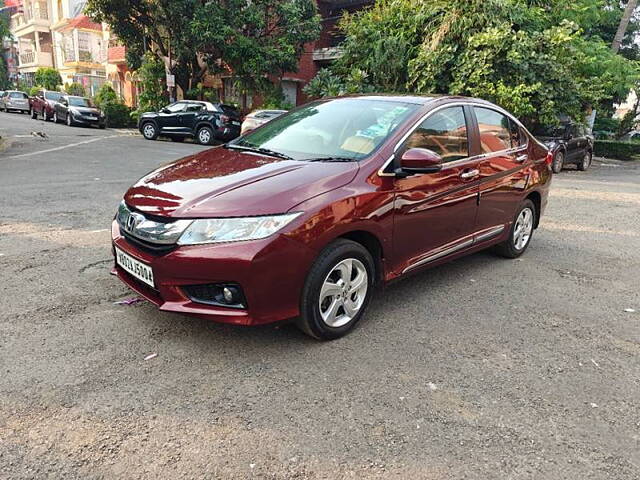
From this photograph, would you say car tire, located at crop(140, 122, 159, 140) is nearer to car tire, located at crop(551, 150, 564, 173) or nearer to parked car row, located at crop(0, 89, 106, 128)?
parked car row, located at crop(0, 89, 106, 128)

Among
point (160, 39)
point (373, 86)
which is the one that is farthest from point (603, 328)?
point (160, 39)

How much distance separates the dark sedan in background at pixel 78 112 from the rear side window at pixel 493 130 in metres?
22.1

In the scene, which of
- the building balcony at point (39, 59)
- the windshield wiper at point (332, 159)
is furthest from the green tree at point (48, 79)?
the windshield wiper at point (332, 159)

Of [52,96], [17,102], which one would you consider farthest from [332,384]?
[17,102]

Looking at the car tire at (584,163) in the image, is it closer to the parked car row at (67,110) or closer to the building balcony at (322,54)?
the building balcony at (322,54)

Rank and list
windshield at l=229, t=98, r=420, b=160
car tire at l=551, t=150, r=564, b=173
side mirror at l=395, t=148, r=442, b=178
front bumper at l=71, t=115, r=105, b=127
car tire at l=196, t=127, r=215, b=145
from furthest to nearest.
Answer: front bumper at l=71, t=115, r=105, b=127 → car tire at l=196, t=127, r=215, b=145 → car tire at l=551, t=150, r=564, b=173 → windshield at l=229, t=98, r=420, b=160 → side mirror at l=395, t=148, r=442, b=178

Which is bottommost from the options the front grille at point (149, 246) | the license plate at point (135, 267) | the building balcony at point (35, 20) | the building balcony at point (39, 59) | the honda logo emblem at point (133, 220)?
the license plate at point (135, 267)

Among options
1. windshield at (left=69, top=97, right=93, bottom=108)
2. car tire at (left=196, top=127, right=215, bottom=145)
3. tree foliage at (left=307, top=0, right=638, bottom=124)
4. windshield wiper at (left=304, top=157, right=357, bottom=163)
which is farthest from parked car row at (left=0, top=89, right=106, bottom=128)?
windshield wiper at (left=304, top=157, right=357, bottom=163)

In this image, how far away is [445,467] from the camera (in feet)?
7.68

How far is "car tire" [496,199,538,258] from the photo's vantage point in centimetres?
532

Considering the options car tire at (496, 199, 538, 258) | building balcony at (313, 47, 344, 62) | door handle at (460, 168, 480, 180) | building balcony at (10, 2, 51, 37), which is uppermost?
building balcony at (10, 2, 51, 37)

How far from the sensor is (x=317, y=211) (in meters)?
3.14

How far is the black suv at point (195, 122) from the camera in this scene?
18.1 m

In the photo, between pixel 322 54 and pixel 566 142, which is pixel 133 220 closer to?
pixel 566 142
